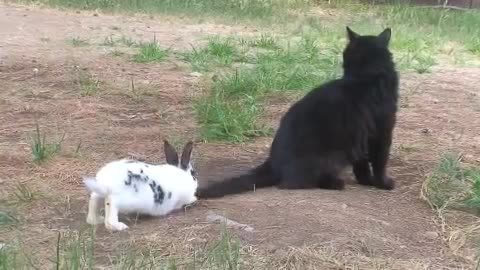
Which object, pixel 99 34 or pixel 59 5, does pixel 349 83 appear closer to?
pixel 99 34

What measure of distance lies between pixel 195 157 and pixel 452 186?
1437 millimetres

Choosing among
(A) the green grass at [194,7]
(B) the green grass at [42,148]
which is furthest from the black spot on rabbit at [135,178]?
(A) the green grass at [194,7]

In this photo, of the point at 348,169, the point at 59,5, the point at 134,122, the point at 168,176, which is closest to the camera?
the point at 168,176

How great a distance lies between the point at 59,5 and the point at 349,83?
7004 mm

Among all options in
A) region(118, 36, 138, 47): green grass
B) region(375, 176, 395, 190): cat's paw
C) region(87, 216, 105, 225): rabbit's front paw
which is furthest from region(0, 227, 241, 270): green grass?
region(118, 36, 138, 47): green grass

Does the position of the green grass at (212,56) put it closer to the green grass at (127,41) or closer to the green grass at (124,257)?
the green grass at (127,41)

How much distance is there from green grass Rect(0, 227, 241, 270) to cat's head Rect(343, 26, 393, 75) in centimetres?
169

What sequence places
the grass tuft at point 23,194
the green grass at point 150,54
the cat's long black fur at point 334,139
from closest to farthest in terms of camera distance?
the grass tuft at point 23,194 → the cat's long black fur at point 334,139 → the green grass at point 150,54

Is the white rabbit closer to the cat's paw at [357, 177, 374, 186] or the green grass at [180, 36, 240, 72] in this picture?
the cat's paw at [357, 177, 374, 186]

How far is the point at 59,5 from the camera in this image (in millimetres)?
10469

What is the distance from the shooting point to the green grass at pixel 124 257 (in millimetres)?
2648

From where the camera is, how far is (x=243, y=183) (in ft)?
12.9

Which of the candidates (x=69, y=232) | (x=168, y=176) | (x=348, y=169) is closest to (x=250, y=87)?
(x=348, y=169)

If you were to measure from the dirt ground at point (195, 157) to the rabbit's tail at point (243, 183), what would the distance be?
7 centimetres
